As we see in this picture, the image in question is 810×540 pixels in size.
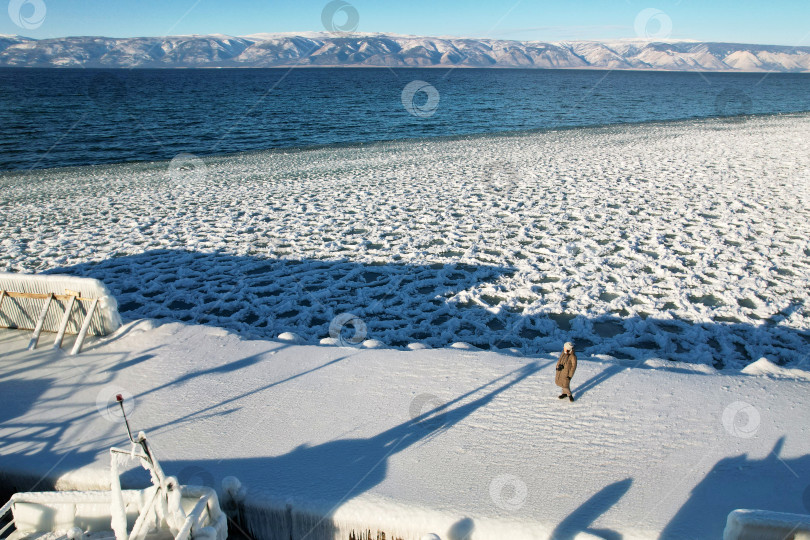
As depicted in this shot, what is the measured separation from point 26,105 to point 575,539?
54177 mm

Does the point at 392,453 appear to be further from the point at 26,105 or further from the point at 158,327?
the point at 26,105

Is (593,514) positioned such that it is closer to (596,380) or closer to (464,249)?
(596,380)

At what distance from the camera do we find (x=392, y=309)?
689cm

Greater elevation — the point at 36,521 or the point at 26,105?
the point at 26,105

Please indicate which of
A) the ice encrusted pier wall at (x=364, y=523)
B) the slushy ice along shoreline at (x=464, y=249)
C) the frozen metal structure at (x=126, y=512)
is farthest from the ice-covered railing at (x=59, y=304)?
the ice encrusted pier wall at (x=364, y=523)

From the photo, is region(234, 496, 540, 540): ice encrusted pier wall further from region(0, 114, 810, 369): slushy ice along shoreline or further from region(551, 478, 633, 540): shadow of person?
region(0, 114, 810, 369): slushy ice along shoreline

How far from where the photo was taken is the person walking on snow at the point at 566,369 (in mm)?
3935

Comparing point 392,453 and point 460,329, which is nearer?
point 392,453

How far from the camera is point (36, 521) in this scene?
3.10 metres

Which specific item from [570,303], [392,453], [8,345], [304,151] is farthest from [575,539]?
[304,151]

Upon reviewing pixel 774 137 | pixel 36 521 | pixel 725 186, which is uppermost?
pixel 774 137

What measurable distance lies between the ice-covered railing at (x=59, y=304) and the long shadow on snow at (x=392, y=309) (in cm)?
127

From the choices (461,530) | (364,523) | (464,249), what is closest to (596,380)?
(461,530)

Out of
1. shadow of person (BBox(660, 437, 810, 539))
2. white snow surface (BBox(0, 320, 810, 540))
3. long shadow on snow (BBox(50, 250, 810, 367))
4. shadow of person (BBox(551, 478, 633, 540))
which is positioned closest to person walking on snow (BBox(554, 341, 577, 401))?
white snow surface (BBox(0, 320, 810, 540))
